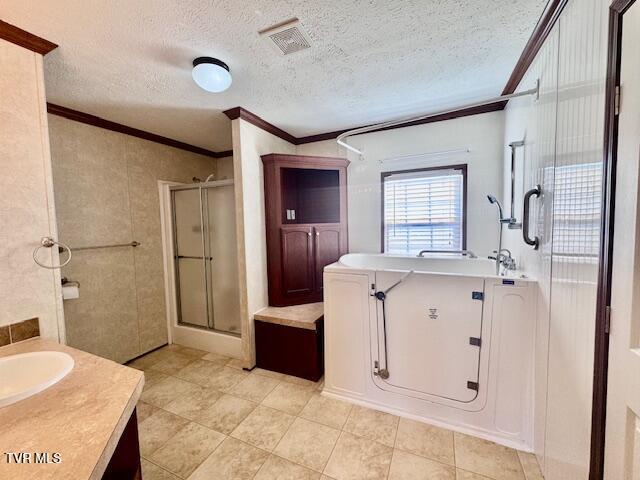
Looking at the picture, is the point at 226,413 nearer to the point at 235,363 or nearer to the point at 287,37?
the point at 235,363

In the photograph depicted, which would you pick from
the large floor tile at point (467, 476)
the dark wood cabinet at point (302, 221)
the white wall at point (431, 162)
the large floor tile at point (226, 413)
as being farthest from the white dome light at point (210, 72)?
the large floor tile at point (467, 476)

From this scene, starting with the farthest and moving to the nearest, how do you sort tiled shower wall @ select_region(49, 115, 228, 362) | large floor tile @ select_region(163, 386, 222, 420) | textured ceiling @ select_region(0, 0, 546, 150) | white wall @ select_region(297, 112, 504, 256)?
1. white wall @ select_region(297, 112, 504, 256)
2. tiled shower wall @ select_region(49, 115, 228, 362)
3. large floor tile @ select_region(163, 386, 222, 420)
4. textured ceiling @ select_region(0, 0, 546, 150)

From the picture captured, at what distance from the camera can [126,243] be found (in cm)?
263

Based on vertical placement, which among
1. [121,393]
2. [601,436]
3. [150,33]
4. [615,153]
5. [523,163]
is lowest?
[601,436]

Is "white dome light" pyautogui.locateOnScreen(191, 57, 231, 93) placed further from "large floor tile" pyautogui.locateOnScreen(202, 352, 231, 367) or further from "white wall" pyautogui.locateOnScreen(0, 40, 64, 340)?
"large floor tile" pyautogui.locateOnScreen(202, 352, 231, 367)

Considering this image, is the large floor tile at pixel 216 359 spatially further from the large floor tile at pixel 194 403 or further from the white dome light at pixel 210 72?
the white dome light at pixel 210 72

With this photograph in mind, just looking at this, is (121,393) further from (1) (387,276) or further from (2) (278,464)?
(1) (387,276)

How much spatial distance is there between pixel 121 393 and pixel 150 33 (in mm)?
1696

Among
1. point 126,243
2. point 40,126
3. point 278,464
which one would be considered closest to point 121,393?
→ point 278,464

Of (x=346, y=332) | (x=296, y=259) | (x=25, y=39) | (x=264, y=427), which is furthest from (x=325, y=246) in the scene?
(x=25, y=39)

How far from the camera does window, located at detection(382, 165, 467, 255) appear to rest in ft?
8.77

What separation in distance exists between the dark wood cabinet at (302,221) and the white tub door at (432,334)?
1.05 metres

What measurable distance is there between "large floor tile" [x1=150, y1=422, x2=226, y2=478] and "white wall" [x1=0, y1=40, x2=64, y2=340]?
0.93 m

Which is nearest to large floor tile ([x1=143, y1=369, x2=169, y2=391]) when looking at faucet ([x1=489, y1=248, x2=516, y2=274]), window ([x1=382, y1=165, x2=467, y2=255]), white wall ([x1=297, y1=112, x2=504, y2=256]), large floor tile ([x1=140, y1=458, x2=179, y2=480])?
large floor tile ([x1=140, y1=458, x2=179, y2=480])
